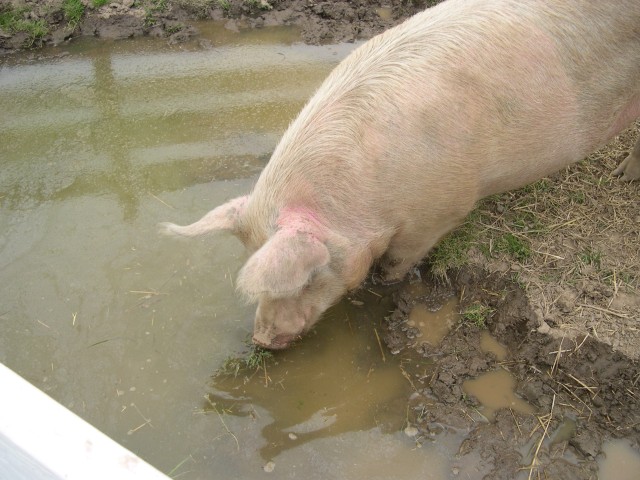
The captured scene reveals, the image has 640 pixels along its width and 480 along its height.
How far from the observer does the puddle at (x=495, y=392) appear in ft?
12.5

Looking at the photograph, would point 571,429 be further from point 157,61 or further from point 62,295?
point 157,61

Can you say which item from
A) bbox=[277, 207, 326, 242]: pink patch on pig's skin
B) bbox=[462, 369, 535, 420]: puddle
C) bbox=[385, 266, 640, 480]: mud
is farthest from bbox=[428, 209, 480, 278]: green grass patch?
bbox=[277, 207, 326, 242]: pink patch on pig's skin

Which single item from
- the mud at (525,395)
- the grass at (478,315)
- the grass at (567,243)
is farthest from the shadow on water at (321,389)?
the grass at (567,243)

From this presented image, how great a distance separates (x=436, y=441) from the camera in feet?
12.0

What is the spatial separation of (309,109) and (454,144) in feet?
3.13

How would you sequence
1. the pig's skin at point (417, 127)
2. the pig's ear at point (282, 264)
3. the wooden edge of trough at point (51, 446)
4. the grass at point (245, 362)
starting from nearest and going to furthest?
the wooden edge of trough at point (51, 446), the pig's ear at point (282, 264), the pig's skin at point (417, 127), the grass at point (245, 362)

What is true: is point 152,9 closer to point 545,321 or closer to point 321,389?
point 321,389

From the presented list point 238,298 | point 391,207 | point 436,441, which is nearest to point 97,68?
point 238,298

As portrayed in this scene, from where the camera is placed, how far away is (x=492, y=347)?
4.11m

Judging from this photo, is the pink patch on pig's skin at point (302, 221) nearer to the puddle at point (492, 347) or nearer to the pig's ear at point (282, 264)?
the pig's ear at point (282, 264)

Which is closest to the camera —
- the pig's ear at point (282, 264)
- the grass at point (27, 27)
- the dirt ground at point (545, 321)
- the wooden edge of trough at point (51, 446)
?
the wooden edge of trough at point (51, 446)

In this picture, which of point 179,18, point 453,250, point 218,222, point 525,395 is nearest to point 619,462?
point 525,395

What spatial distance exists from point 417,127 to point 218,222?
1.39 metres

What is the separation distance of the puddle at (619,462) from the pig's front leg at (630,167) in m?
2.37
